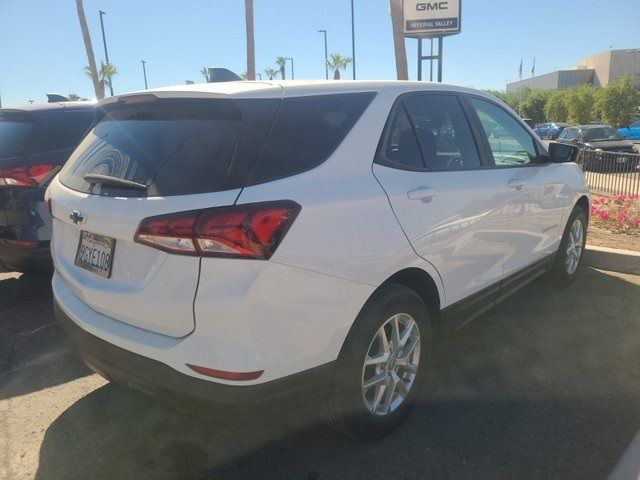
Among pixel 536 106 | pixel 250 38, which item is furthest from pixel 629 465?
pixel 536 106

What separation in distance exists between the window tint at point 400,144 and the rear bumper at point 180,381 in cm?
106

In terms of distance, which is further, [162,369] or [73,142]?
[73,142]

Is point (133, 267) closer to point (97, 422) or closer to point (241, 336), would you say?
point (241, 336)

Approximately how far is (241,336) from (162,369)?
376mm

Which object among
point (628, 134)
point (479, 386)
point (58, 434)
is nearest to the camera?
point (58, 434)

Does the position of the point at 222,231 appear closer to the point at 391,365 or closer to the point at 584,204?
the point at 391,365

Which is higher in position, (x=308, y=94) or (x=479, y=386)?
(x=308, y=94)

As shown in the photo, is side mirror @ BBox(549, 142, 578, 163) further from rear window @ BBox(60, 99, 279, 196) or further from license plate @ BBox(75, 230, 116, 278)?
license plate @ BBox(75, 230, 116, 278)

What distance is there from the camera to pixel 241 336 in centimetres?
196

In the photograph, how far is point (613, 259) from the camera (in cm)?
529

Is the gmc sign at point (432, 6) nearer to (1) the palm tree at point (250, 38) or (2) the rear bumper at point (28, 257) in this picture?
(1) the palm tree at point (250, 38)

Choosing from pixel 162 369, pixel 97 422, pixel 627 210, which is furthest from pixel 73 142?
pixel 627 210

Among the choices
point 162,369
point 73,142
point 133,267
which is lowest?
point 162,369

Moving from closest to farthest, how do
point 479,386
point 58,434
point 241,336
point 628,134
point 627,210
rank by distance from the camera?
point 241,336
point 58,434
point 479,386
point 627,210
point 628,134
